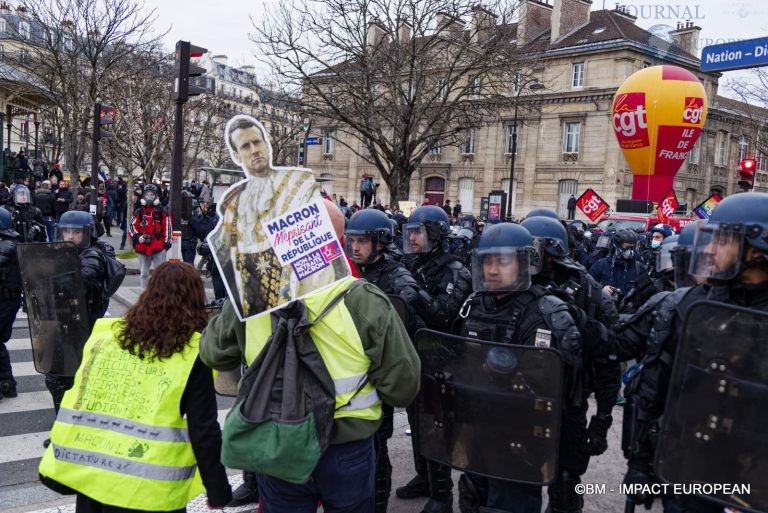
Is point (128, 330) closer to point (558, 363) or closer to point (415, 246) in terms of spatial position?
point (558, 363)

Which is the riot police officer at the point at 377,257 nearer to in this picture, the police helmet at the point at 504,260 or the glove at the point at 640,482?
the police helmet at the point at 504,260

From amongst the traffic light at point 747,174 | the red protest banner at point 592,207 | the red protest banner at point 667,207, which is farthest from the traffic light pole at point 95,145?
the traffic light at point 747,174

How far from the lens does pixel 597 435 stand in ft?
12.1

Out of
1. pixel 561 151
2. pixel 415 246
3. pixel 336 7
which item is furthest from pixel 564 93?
pixel 415 246

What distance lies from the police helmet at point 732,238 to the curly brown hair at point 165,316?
212 cm

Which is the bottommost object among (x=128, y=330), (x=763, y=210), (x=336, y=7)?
(x=128, y=330)

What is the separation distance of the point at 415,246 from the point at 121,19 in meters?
18.2

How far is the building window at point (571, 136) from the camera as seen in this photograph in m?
39.8

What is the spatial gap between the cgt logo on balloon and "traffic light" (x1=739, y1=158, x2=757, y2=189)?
12970mm

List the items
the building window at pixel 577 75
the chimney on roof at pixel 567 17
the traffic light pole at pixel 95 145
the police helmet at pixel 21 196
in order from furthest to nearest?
1. the chimney on roof at pixel 567 17
2. the building window at pixel 577 75
3. the traffic light pole at pixel 95 145
4. the police helmet at pixel 21 196

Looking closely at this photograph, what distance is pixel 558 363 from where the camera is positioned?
290cm

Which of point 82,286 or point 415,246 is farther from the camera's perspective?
point 415,246

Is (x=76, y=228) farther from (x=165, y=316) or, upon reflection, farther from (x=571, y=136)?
(x=571, y=136)

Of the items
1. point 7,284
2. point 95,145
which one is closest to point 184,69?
point 7,284
